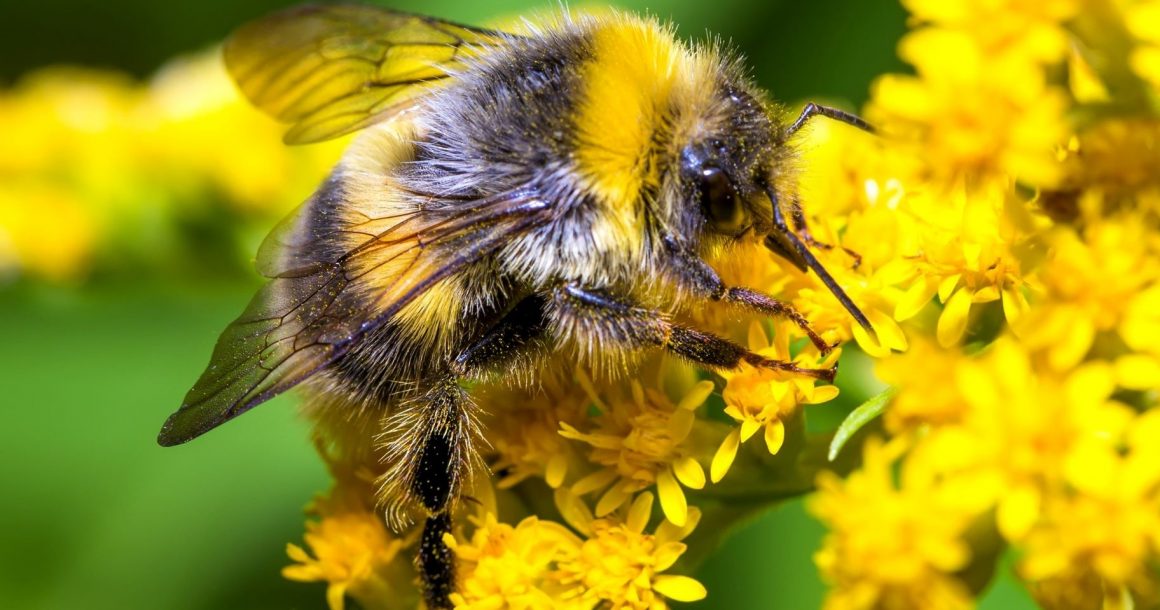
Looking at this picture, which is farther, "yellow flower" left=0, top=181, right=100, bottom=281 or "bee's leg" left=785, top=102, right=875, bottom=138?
"yellow flower" left=0, top=181, right=100, bottom=281

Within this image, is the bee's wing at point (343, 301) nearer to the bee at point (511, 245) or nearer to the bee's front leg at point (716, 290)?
the bee at point (511, 245)

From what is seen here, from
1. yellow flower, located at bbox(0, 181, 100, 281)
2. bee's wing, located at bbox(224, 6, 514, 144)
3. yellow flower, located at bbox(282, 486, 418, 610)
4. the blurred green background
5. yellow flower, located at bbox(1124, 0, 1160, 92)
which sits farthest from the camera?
yellow flower, located at bbox(0, 181, 100, 281)

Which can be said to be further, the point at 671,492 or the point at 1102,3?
the point at 671,492

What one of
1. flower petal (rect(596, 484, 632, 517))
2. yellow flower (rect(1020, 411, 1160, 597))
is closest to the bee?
flower petal (rect(596, 484, 632, 517))

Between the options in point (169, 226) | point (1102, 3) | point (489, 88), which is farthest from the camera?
point (169, 226)

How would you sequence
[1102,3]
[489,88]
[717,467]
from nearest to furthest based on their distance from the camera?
[1102,3]
[717,467]
[489,88]

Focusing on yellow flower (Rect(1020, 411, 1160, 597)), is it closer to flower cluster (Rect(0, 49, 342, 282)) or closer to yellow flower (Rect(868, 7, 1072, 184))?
yellow flower (Rect(868, 7, 1072, 184))

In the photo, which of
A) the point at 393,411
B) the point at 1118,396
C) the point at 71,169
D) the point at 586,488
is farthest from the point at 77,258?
the point at 1118,396

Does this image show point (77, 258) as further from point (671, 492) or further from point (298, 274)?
point (671, 492)
